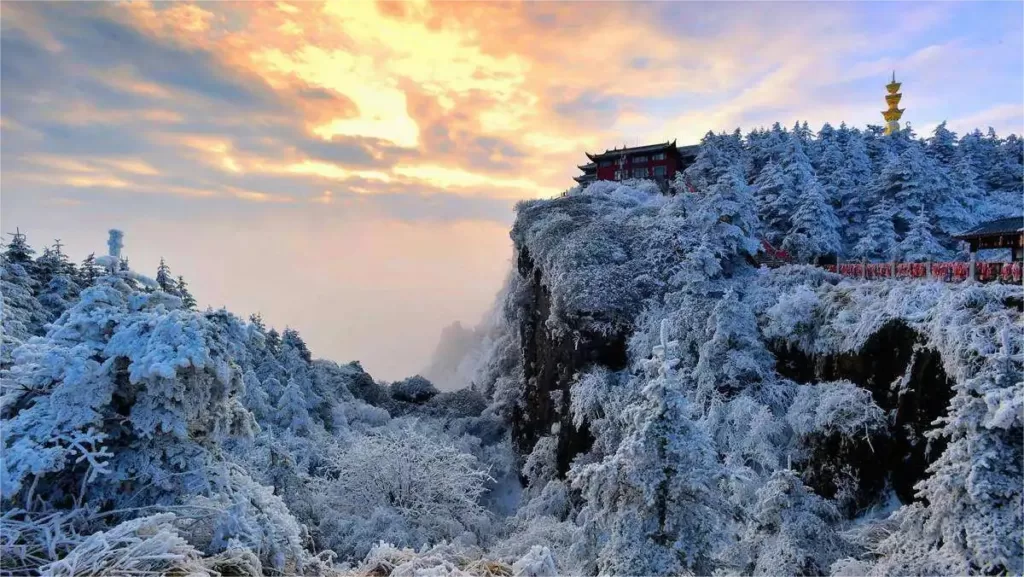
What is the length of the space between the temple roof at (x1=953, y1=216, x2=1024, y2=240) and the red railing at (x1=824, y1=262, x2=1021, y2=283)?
4.93ft

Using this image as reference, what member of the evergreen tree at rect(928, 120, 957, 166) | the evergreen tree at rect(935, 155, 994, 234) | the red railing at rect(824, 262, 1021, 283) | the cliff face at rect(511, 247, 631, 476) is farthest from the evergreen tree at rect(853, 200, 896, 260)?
the cliff face at rect(511, 247, 631, 476)

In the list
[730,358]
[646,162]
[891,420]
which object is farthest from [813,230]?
[646,162]

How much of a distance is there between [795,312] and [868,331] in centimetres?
338

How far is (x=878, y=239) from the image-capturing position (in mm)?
32594

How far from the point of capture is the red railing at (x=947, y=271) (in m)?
18.0

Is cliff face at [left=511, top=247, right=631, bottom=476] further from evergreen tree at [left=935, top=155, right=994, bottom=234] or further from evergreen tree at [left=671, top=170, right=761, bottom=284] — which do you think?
evergreen tree at [left=935, top=155, right=994, bottom=234]

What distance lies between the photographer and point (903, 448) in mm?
17562

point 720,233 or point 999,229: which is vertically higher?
point 720,233

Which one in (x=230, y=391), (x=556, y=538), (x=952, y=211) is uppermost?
(x=952, y=211)

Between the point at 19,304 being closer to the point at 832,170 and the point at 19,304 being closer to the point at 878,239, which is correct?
the point at 878,239

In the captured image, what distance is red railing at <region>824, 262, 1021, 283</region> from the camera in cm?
1805

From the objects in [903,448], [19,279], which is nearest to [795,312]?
[903,448]

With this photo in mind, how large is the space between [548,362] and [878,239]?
66.8 ft

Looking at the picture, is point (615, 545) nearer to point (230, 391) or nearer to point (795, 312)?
point (230, 391)
